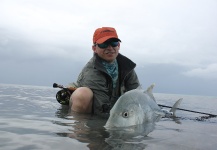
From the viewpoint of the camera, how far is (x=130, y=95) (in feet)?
9.78

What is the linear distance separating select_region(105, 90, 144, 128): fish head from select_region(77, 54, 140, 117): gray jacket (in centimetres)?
124

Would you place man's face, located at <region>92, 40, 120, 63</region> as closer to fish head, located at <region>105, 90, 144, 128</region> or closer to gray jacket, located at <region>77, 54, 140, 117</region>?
gray jacket, located at <region>77, 54, 140, 117</region>

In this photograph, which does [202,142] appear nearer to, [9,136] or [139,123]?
[139,123]

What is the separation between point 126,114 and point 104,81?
166cm

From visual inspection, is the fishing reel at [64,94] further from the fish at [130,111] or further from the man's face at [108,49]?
the fish at [130,111]

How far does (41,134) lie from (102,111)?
185 cm

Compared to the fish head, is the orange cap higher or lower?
higher

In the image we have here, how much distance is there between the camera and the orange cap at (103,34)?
4.40 m

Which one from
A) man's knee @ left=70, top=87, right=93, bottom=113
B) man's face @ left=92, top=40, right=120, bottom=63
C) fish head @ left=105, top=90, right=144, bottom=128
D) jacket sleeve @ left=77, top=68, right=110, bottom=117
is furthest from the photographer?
man's face @ left=92, top=40, right=120, bottom=63

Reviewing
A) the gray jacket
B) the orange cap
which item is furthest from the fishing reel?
the orange cap

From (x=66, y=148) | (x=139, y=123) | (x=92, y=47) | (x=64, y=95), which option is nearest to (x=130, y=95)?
(x=139, y=123)

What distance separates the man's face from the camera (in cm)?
439

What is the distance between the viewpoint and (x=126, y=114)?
2.74 metres

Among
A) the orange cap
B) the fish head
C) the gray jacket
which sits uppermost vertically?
the orange cap
